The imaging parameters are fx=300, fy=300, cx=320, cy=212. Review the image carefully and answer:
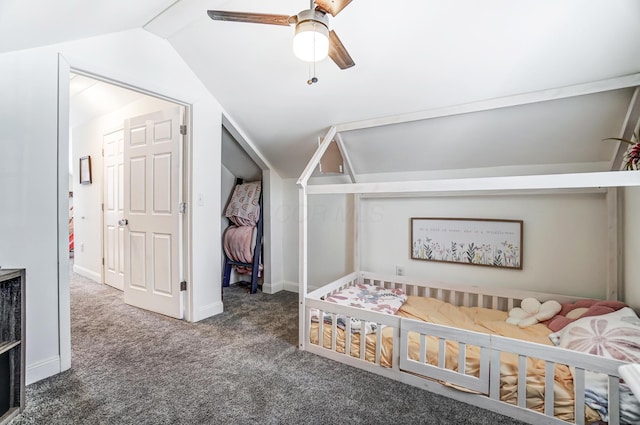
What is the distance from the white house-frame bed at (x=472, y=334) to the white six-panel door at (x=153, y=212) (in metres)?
1.31

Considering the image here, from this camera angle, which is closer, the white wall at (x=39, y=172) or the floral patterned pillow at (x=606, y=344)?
the floral patterned pillow at (x=606, y=344)

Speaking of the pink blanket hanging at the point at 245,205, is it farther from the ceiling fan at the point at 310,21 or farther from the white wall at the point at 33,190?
the ceiling fan at the point at 310,21

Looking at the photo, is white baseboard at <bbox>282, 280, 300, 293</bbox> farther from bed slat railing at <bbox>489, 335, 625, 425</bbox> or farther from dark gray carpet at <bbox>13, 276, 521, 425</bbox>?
bed slat railing at <bbox>489, 335, 625, 425</bbox>

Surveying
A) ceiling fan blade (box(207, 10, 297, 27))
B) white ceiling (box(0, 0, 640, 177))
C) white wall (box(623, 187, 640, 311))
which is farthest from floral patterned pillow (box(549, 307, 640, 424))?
ceiling fan blade (box(207, 10, 297, 27))

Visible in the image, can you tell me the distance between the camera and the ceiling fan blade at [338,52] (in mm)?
1493

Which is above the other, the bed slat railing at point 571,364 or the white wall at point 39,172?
the white wall at point 39,172

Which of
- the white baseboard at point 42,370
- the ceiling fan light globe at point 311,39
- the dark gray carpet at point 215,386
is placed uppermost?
the ceiling fan light globe at point 311,39

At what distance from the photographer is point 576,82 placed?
1.81 meters

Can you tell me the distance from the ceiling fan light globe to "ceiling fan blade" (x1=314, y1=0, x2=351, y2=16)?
0.23 feet

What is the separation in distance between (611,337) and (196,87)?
11.1ft

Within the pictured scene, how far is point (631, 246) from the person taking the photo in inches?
76.8

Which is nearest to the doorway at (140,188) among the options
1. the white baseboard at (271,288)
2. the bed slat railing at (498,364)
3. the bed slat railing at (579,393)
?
the white baseboard at (271,288)

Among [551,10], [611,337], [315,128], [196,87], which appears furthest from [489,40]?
[196,87]

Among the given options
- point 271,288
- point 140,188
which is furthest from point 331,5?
point 271,288
